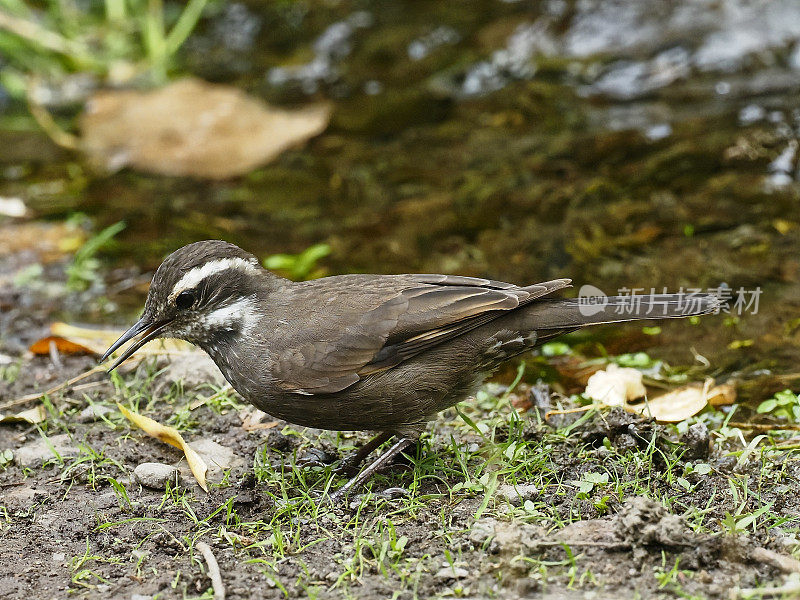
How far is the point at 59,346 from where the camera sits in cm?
676

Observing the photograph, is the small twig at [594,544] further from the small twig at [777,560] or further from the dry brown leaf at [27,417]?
the dry brown leaf at [27,417]

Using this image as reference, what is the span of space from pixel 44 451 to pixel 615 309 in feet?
10.8

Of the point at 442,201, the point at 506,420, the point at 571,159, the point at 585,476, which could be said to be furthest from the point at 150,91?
the point at 585,476

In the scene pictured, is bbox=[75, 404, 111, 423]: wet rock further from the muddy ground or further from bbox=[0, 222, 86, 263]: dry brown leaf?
bbox=[0, 222, 86, 263]: dry brown leaf

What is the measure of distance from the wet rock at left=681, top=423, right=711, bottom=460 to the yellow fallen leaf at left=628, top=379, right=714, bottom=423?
32 centimetres

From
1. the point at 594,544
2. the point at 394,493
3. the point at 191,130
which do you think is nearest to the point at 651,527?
the point at 594,544

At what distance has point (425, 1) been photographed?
42.9ft

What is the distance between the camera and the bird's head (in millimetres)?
5020

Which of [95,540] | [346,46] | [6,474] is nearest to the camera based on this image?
[95,540]

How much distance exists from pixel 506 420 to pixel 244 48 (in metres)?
9.18

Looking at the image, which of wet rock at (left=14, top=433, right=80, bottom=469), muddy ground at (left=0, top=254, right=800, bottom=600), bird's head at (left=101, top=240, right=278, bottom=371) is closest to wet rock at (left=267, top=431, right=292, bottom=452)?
muddy ground at (left=0, top=254, right=800, bottom=600)

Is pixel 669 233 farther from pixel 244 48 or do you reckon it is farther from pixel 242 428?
pixel 244 48

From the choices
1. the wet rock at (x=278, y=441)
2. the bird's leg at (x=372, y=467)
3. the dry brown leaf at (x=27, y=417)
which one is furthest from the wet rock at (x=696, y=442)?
the dry brown leaf at (x=27, y=417)

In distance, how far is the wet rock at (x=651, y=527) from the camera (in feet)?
13.0
